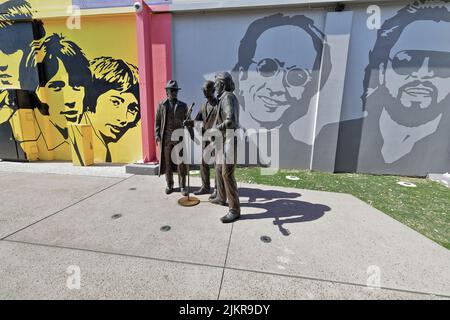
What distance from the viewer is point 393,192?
4867mm

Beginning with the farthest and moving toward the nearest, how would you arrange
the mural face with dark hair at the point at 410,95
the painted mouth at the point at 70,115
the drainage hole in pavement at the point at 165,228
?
the painted mouth at the point at 70,115 < the mural face with dark hair at the point at 410,95 < the drainage hole in pavement at the point at 165,228

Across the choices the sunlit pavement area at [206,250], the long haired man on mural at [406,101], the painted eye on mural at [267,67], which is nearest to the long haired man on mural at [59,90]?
the sunlit pavement area at [206,250]

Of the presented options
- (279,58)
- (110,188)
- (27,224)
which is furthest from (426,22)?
(27,224)

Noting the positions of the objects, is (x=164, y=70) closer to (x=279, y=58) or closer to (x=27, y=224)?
(x=279, y=58)

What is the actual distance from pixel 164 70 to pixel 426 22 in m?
6.40

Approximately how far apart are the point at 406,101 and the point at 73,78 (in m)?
9.05

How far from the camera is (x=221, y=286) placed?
7.05ft

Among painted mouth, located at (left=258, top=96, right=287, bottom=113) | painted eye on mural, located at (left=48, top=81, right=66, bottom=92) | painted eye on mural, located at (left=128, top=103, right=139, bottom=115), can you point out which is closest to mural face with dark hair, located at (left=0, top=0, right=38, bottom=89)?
painted eye on mural, located at (left=48, top=81, right=66, bottom=92)

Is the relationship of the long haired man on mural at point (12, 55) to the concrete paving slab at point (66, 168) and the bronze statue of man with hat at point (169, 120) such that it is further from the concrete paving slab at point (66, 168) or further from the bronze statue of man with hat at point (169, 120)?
the bronze statue of man with hat at point (169, 120)

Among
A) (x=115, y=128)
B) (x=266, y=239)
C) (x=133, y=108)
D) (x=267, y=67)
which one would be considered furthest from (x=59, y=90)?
(x=266, y=239)

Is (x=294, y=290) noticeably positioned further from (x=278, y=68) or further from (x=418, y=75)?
(x=418, y=75)

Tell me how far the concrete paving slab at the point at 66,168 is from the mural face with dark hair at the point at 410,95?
6.37 m

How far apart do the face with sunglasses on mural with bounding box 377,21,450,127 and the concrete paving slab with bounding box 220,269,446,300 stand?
5.24 metres

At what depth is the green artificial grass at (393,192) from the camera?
3491 millimetres
